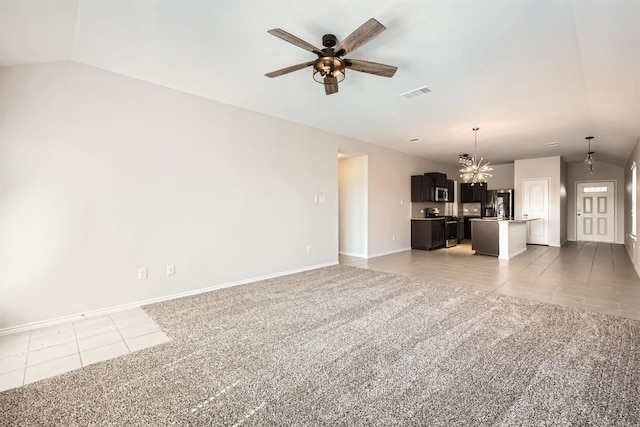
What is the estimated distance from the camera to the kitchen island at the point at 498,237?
22.1ft

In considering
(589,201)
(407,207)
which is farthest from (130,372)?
(589,201)

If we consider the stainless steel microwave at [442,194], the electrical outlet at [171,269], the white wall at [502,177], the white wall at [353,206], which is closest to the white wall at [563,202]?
the white wall at [502,177]

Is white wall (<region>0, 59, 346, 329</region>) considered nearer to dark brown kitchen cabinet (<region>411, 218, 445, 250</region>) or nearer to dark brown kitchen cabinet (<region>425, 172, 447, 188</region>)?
dark brown kitchen cabinet (<region>411, 218, 445, 250</region>)

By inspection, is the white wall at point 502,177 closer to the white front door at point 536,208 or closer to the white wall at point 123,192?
the white front door at point 536,208

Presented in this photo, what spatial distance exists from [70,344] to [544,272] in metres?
6.85

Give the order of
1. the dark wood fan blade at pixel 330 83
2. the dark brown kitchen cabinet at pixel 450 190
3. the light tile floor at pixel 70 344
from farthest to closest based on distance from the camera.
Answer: the dark brown kitchen cabinet at pixel 450 190
the dark wood fan blade at pixel 330 83
the light tile floor at pixel 70 344

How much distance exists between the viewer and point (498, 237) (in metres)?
6.85

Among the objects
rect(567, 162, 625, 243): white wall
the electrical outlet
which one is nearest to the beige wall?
the electrical outlet

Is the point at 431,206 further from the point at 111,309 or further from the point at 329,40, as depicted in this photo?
the point at 111,309

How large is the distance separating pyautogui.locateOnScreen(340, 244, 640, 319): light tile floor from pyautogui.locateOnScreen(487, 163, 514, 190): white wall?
10.4ft

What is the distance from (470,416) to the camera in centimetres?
167

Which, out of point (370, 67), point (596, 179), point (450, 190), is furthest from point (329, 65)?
point (596, 179)

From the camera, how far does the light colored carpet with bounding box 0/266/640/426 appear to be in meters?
1.71

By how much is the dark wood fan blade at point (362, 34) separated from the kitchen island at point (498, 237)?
6102mm
